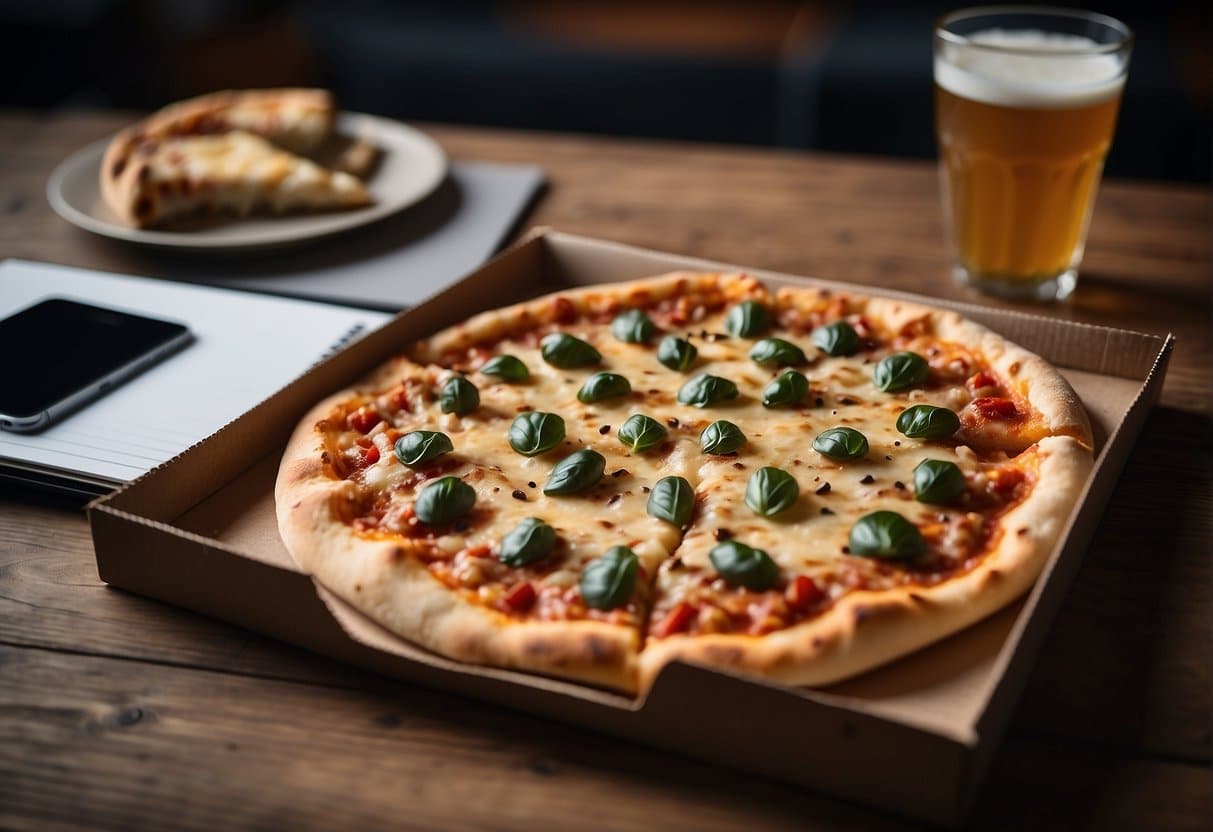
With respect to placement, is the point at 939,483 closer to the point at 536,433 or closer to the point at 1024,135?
the point at 536,433

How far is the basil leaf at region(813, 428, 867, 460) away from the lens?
6.27 ft

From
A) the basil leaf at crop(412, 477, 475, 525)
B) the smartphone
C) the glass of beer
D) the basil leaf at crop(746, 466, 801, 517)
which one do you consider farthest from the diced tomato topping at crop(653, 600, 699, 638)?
the glass of beer

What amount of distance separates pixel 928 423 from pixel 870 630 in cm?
54

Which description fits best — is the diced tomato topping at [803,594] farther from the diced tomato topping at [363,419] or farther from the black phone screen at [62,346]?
the black phone screen at [62,346]

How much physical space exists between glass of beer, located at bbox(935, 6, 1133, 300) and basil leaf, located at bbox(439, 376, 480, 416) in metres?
1.24

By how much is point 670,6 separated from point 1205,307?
3.83m

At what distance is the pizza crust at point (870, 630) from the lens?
150 cm

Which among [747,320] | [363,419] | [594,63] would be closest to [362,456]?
[363,419]

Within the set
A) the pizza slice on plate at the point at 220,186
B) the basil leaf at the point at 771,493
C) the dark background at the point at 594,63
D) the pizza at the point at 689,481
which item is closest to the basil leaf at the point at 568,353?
the pizza at the point at 689,481

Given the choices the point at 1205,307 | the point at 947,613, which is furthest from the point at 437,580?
the point at 1205,307

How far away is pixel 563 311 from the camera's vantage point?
2.46 meters

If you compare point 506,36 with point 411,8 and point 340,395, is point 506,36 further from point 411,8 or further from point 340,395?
point 340,395

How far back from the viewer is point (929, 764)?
1.34 metres

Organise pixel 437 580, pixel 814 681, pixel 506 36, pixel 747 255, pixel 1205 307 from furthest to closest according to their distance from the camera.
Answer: pixel 506 36 → pixel 747 255 → pixel 1205 307 → pixel 437 580 → pixel 814 681
